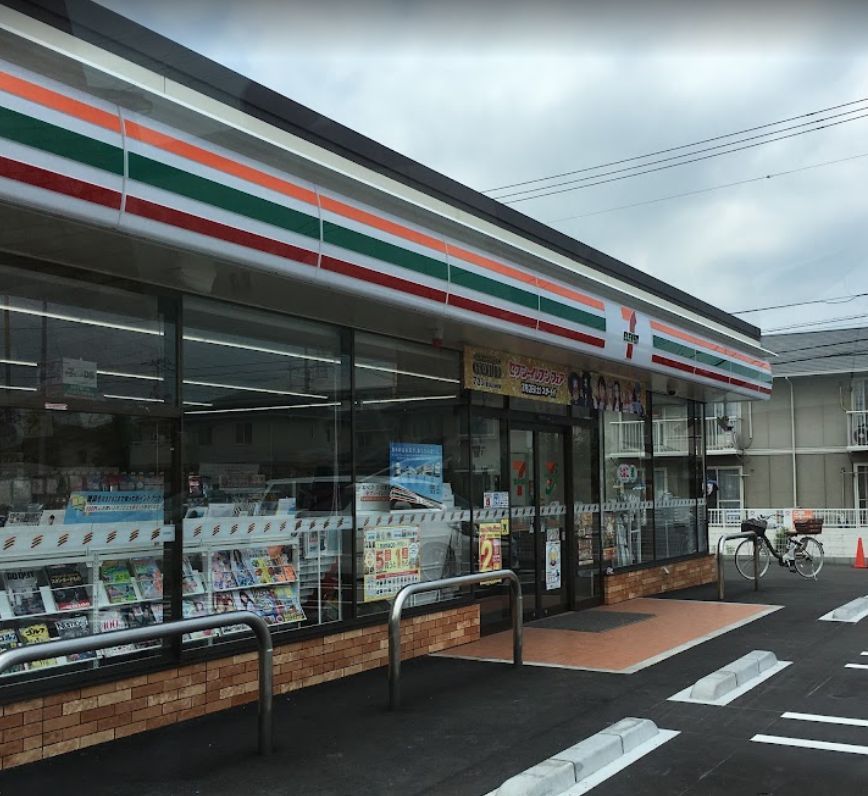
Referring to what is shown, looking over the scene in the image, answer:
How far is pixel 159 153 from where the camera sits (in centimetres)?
505

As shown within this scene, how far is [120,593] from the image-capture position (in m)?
6.23

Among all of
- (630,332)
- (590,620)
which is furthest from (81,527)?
(630,332)

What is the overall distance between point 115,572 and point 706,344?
8.70 meters

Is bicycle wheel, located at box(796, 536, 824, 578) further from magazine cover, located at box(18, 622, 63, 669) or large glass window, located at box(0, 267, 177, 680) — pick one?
magazine cover, located at box(18, 622, 63, 669)

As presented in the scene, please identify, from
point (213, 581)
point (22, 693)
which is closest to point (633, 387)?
point (213, 581)

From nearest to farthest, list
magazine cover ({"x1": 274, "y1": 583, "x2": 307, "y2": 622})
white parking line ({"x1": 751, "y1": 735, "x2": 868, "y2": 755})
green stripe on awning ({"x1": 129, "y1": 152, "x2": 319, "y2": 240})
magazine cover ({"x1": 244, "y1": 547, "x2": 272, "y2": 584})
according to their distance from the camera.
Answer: green stripe on awning ({"x1": 129, "y1": 152, "x2": 319, "y2": 240})
white parking line ({"x1": 751, "y1": 735, "x2": 868, "y2": 755})
magazine cover ({"x1": 244, "y1": 547, "x2": 272, "y2": 584})
magazine cover ({"x1": 274, "y1": 583, "x2": 307, "y2": 622})

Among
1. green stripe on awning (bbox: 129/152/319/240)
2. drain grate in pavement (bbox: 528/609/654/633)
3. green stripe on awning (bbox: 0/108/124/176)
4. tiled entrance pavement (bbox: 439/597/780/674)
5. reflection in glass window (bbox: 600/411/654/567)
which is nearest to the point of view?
green stripe on awning (bbox: 0/108/124/176)

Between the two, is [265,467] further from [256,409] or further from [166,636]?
[166,636]

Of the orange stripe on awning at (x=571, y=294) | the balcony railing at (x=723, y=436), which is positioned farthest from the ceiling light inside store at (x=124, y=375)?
the balcony railing at (x=723, y=436)

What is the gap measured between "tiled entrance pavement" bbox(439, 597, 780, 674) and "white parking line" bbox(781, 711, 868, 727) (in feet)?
5.48

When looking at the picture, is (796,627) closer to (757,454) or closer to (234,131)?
(234,131)

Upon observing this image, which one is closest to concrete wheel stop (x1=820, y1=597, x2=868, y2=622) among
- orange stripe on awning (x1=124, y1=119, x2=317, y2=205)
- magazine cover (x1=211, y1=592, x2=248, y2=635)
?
magazine cover (x1=211, y1=592, x2=248, y2=635)

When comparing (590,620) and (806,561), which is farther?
(806,561)

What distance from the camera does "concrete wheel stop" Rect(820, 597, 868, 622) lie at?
1040 cm
